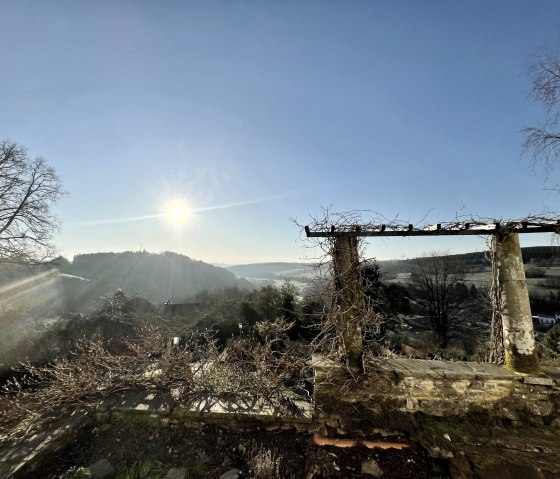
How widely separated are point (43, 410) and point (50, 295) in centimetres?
1425

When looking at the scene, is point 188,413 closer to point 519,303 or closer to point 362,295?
point 362,295

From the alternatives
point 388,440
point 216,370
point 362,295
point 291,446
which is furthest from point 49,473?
point 362,295

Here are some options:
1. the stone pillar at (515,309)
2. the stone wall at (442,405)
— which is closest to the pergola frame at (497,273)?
the stone pillar at (515,309)

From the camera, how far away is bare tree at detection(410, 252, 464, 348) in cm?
2062

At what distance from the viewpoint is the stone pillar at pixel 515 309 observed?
11.3ft

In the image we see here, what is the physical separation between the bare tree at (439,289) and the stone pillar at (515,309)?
19.4m

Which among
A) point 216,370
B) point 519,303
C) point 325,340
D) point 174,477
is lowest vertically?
point 174,477

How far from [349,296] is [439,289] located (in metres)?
21.8

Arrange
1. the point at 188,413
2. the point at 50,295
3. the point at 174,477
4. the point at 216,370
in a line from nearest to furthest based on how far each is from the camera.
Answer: the point at 174,477 → the point at 188,413 → the point at 216,370 → the point at 50,295

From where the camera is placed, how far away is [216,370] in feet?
13.8

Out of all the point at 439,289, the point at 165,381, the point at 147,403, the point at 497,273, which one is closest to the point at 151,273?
the point at 439,289

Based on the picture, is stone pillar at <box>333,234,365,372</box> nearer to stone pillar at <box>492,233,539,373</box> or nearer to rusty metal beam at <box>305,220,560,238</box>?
rusty metal beam at <box>305,220,560,238</box>

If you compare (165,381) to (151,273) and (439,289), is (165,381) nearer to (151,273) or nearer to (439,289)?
(439,289)

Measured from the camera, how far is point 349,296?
142 inches
